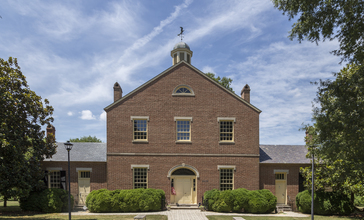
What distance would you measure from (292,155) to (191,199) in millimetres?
9613

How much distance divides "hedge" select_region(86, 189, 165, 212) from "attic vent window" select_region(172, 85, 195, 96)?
8212mm

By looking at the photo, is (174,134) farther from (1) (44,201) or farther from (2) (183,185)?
(1) (44,201)

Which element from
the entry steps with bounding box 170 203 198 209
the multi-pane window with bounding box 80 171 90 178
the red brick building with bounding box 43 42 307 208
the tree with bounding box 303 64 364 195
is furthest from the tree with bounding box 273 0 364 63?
the multi-pane window with bounding box 80 171 90 178

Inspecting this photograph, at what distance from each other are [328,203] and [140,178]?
14.4m

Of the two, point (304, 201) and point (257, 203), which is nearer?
point (257, 203)

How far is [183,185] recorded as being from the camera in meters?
20.6

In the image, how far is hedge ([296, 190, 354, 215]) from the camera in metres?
19.0

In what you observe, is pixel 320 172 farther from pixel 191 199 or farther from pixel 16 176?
pixel 16 176

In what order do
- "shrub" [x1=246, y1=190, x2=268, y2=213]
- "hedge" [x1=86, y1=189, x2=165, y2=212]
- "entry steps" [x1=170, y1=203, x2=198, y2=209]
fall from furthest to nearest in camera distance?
"entry steps" [x1=170, y1=203, x2=198, y2=209] < "shrub" [x1=246, y1=190, x2=268, y2=213] < "hedge" [x1=86, y1=189, x2=165, y2=212]

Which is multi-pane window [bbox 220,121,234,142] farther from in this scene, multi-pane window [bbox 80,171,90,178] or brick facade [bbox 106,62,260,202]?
multi-pane window [bbox 80,171,90,178]

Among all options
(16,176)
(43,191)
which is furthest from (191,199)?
(16,176)

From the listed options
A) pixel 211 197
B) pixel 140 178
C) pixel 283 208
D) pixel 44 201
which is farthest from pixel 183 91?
pixel 44 201

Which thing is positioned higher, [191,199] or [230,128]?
[230,128]

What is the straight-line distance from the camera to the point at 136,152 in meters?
20.7
